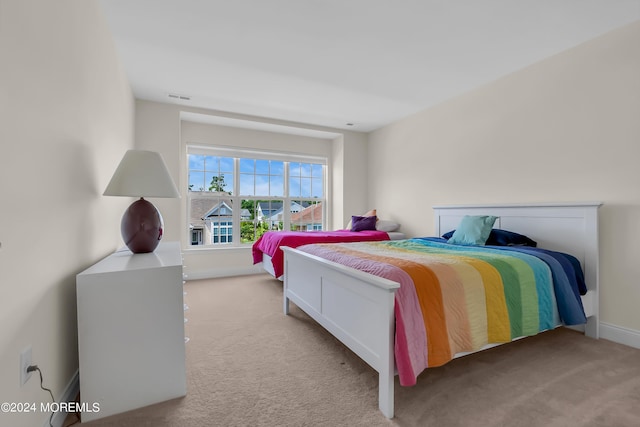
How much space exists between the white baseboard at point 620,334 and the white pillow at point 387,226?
8.52ft

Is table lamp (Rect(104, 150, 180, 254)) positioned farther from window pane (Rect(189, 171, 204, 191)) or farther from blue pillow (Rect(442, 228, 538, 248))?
blue pillow (Rect(442, 228, 538, 248))

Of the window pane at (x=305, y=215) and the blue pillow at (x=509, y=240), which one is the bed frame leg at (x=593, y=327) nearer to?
the blue pillow at (x=509, y=240)

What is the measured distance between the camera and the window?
4.63 meters

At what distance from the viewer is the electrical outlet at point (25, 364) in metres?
1.06

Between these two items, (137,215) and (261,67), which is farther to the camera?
(261,67)

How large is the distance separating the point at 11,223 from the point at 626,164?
149 inches

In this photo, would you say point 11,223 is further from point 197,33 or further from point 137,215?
point 197,33

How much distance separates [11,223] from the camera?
1.00 m

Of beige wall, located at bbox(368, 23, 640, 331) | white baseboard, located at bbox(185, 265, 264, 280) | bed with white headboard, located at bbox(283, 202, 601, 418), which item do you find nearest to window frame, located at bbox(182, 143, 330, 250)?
white baseboard, located at bbox(185, 265, 264, 280)

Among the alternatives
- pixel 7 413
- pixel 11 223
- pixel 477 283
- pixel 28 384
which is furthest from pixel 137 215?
pixel 477 283

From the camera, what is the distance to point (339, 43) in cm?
254

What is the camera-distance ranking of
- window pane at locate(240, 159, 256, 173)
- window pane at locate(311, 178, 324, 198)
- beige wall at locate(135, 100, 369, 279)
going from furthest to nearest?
1. window pane at locate(311, 178, 324, 198)
2. window pane at locate(240, 159, 256, 173)
3. beige wall at locate(135, 100, 369, 279)

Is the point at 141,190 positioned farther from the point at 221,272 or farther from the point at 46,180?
the point at 221,272

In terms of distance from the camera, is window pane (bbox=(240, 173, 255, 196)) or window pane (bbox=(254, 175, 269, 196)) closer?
window pane (bbox=(240, 173, 255, 196))
